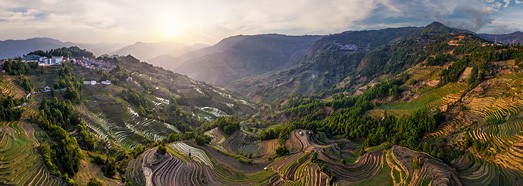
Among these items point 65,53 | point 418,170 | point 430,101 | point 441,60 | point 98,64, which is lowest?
point 418,170

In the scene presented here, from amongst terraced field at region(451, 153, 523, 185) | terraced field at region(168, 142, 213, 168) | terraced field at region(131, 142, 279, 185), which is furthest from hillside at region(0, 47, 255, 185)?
terraced field at region(451, 153, 523, 185)

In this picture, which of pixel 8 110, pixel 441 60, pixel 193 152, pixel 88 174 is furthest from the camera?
pixel 441 60

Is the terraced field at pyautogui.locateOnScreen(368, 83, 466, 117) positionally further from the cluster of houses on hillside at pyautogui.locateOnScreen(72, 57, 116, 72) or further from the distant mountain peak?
the distant mountain peak

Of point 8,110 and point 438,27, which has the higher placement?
point 438,27

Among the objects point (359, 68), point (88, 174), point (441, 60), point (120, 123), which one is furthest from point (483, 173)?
point (359, 68)

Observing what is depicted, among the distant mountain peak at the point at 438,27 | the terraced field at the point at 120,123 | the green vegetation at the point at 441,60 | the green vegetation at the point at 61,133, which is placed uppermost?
the distant mountain peak at the point at 438,27

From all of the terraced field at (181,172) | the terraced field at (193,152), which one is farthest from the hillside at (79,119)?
the terraced field at (193,152)

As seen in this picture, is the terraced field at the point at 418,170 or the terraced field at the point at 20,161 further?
the terraced field at the point at 418,170

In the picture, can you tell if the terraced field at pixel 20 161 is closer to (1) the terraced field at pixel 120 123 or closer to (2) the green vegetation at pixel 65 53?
(1) the terraced field at pixel 120 123

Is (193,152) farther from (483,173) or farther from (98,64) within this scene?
(98,64)
